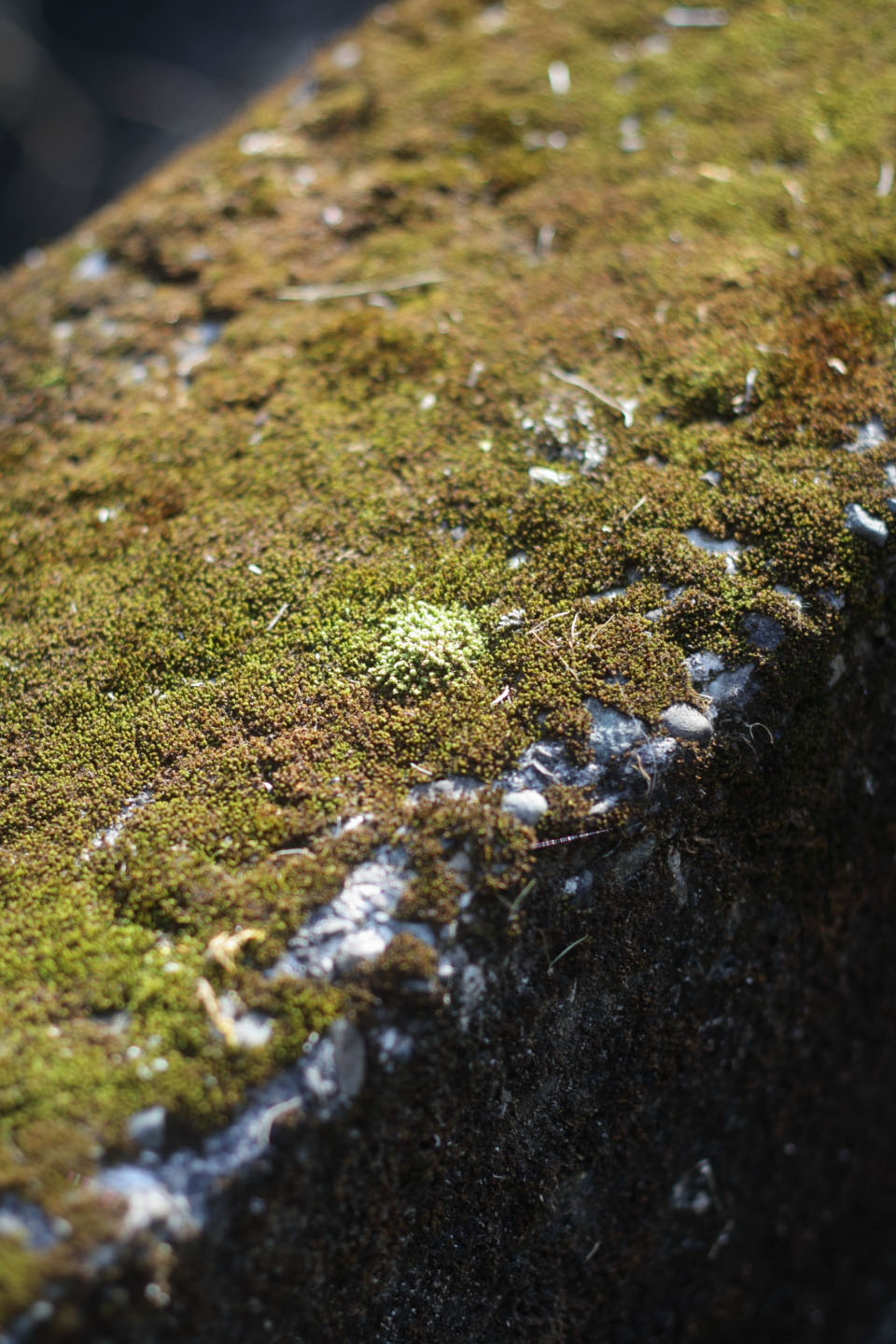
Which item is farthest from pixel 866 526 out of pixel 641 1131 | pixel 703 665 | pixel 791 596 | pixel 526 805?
pixel 641 1131

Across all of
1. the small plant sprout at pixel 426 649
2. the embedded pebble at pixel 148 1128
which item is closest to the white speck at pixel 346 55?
the small plant sprout at pixel 426 649

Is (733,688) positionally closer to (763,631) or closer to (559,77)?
(763,631)

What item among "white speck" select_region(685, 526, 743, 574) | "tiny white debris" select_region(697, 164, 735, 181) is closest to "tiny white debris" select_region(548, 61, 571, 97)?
"tiny white debris" select_region(697, 164, 735, 181)

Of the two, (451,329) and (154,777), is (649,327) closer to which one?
(451,329)

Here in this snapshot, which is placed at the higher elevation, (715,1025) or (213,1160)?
(213,1160)

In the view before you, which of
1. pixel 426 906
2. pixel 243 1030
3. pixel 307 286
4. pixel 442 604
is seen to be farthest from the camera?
pixel 307 286

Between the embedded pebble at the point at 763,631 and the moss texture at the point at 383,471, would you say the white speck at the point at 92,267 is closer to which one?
the moss texture at the point at 383,471

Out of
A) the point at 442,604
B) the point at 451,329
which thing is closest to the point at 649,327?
the point at 451,329
